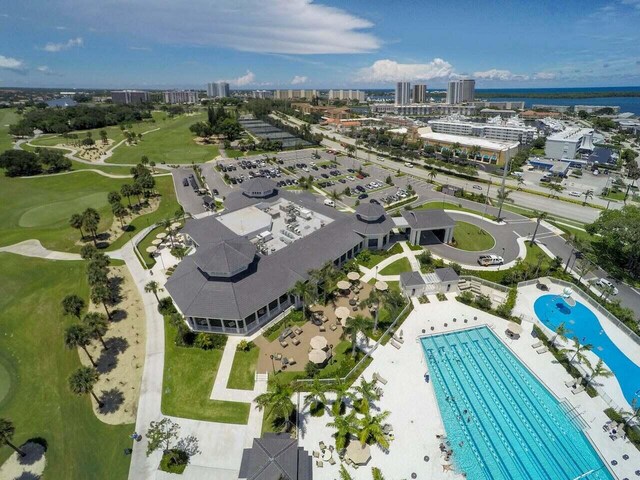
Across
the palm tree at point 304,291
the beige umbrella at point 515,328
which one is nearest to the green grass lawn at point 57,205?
the palm tree at point 304,291

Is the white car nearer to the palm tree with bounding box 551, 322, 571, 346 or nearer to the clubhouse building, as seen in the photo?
the palm tree with bounding box 551, 322, 571, 346

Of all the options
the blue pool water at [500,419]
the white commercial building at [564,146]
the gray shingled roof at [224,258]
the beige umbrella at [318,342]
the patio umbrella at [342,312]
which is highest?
the white commercial building at [564,146]

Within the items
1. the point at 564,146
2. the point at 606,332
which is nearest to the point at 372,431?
the point at 606,332

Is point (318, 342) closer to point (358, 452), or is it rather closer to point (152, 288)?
point (358, 452)

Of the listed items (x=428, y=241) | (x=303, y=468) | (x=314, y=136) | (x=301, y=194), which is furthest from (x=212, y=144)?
(x=303, y=468)

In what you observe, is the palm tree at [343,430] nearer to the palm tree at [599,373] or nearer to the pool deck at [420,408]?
the pool deck at [420,408]
